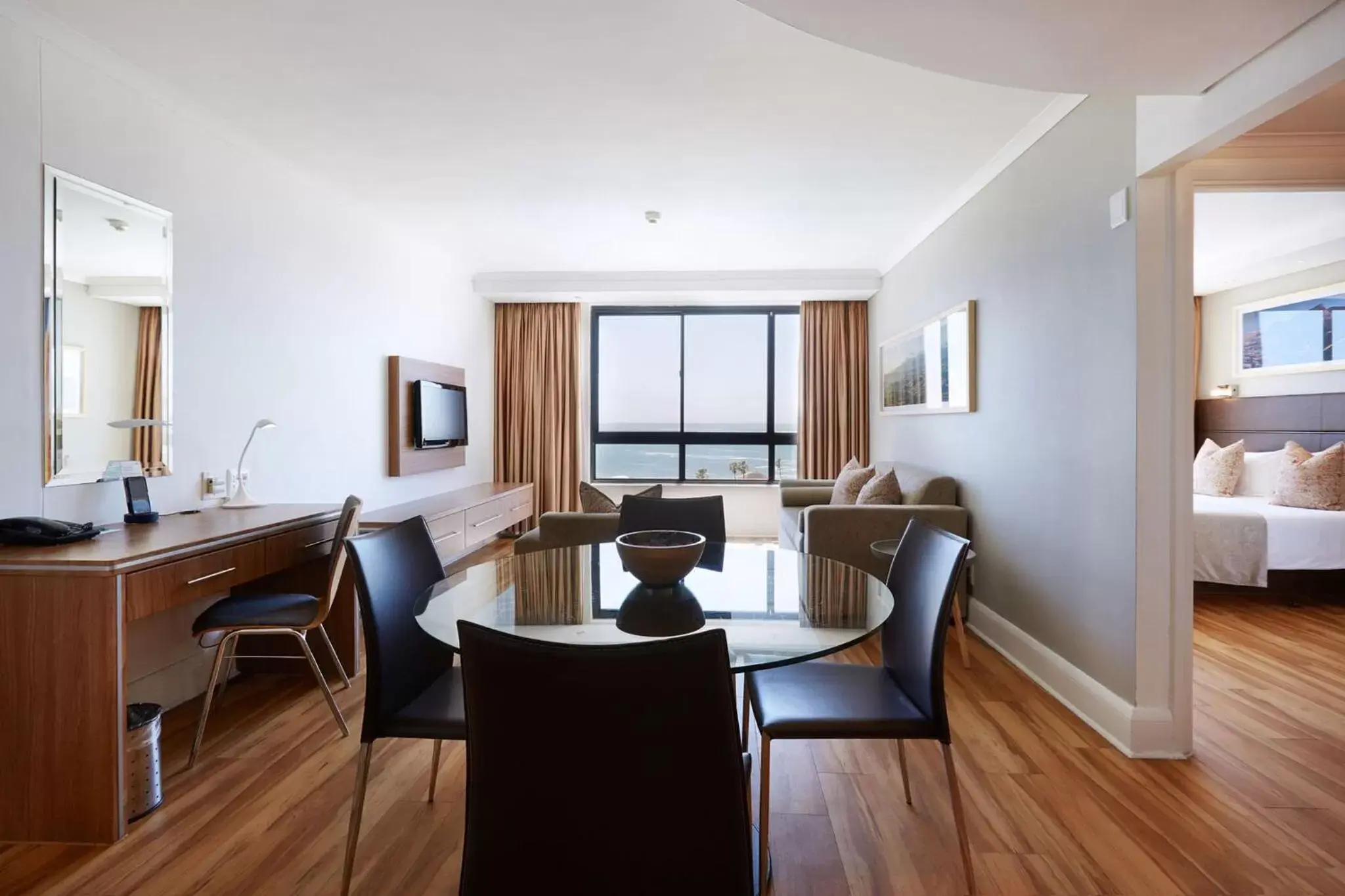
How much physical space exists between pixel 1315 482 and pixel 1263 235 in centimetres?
172

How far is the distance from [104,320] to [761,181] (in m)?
3.02

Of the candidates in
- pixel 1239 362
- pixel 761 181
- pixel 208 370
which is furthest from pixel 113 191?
pixel 1239 362

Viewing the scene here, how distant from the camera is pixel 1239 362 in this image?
5453 millimetres

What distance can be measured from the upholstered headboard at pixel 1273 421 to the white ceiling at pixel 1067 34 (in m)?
4.07

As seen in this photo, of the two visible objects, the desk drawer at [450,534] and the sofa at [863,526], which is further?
the desk drawer at [450,534]

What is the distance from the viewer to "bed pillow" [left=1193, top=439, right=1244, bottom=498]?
4875mm

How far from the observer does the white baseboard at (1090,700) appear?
89.0 inches

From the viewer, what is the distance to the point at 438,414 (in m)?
5.25

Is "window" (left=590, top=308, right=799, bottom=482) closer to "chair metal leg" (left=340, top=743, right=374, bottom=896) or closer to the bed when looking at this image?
the bed

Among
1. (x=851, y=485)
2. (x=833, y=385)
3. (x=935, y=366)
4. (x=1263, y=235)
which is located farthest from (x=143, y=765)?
(x=1263, y=235)

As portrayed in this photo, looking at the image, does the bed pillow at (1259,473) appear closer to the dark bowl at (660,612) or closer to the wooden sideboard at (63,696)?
the dark bowl at (660,612)

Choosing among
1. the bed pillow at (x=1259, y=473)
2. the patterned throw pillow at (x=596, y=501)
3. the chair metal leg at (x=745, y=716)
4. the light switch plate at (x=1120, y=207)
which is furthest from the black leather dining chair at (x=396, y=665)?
the bed pillow at (x=1259, y=473)

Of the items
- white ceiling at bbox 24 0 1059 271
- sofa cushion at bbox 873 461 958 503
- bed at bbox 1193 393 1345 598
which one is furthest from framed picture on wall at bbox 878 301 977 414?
bed at bbox 1193 393 1345 598

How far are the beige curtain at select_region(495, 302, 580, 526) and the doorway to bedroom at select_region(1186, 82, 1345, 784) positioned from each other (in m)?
4.90
